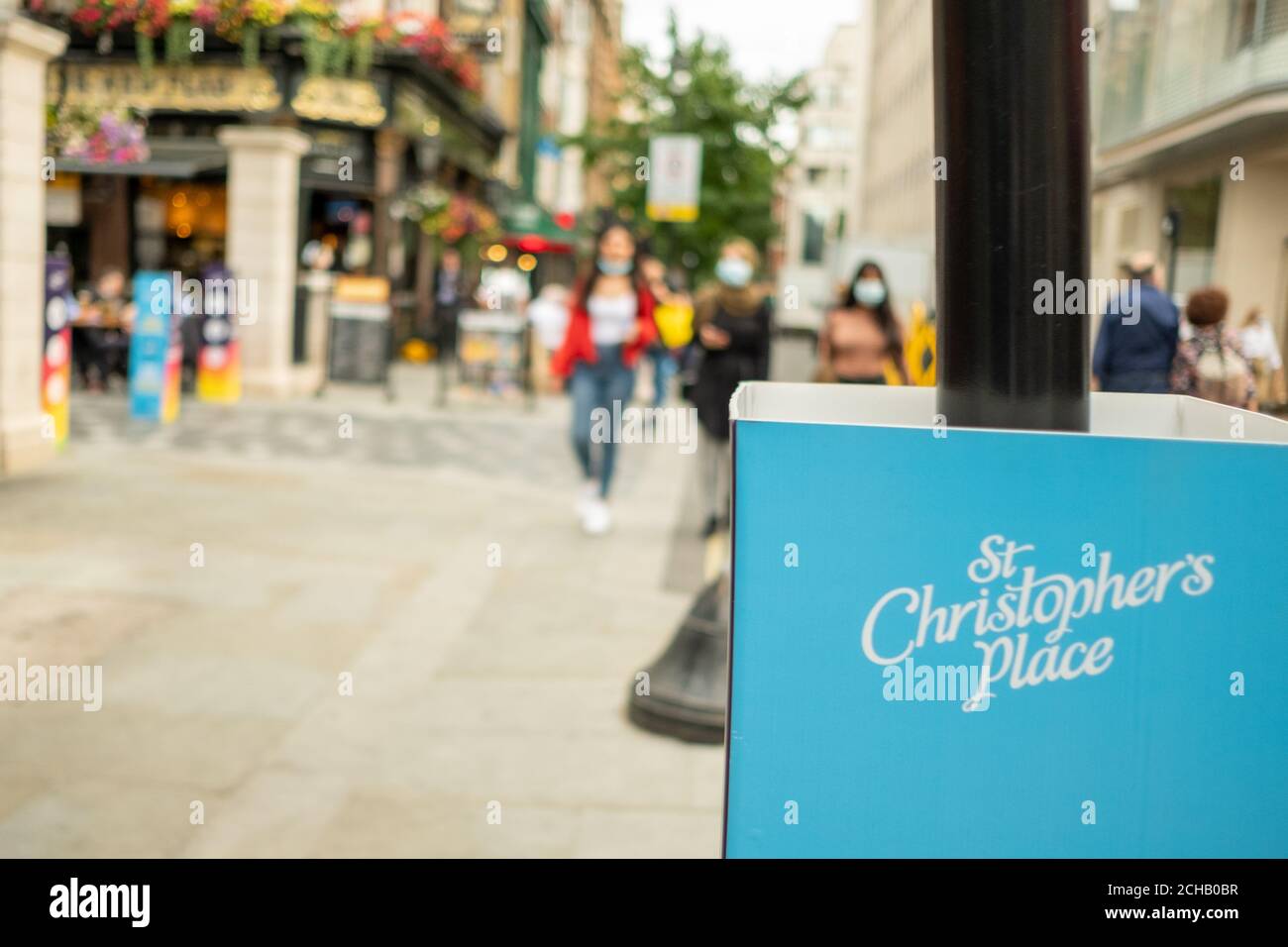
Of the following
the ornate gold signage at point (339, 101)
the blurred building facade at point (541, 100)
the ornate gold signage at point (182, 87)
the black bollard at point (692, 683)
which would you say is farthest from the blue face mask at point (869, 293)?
the ornate gold signage at point (182, 87)

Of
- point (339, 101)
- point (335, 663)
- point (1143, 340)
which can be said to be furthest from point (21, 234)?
point (339, 101)

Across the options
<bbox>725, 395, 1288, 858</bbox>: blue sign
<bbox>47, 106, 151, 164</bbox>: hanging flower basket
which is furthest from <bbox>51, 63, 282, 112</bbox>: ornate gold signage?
<bbox>725, 395, 1288, 858</bbox>: blue sign

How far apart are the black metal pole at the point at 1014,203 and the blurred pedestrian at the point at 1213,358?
6431 mm

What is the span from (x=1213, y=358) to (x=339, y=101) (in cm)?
1797

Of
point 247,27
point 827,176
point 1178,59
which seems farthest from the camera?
point 827,176

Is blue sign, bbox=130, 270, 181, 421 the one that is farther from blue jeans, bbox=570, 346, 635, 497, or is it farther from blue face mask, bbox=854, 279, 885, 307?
blue face mask, bbox=854, 279, 885, 307

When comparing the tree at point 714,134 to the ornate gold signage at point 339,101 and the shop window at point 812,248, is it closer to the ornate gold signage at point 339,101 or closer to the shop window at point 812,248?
the ornate gold signage at point 339,101

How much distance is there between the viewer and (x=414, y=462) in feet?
36.9

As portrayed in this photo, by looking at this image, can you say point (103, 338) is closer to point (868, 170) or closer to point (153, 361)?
point (153, 361)

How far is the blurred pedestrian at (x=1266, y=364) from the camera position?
7867mm

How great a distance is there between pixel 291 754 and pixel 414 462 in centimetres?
697

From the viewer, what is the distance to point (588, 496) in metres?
8.83

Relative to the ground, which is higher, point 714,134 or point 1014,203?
point 714,134

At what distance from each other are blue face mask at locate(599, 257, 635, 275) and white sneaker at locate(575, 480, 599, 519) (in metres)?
1.35
